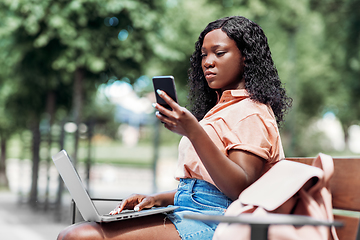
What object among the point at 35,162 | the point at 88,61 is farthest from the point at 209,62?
the point at 35,162

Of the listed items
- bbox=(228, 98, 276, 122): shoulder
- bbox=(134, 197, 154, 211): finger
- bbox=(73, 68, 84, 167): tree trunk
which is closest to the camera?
bbox=(228, 98, 276, 122): shoulder

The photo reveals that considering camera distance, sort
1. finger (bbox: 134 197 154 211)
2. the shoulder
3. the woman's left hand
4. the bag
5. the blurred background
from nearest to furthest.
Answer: the bag
the woman's left hand
the shoulder
finger (bbox: 134 197 154 211)
the blurred background

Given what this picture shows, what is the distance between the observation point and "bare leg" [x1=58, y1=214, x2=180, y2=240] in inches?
63.4

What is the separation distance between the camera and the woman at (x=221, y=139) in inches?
63.5

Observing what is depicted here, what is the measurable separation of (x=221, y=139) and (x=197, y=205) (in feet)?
1.00

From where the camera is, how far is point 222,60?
199 centimetres

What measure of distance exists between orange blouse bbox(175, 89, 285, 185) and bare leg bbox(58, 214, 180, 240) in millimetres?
276

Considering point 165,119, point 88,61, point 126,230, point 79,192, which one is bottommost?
point 126,230

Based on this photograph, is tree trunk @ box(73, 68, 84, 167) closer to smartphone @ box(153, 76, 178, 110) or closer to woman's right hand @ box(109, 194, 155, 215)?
woman's right hand @ box(109, 194, 155, 215)

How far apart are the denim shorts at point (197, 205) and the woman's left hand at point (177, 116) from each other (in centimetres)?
36

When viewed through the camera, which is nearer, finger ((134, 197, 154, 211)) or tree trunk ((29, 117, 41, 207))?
finger ((134, 197, 154, 211))

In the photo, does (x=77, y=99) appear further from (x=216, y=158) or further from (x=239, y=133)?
(x=216, y=158)

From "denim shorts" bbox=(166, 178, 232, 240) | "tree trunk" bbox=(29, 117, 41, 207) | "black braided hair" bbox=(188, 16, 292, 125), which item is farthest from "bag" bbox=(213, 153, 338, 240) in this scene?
"tree trunk" bbox=(29, 117, 41, 207)

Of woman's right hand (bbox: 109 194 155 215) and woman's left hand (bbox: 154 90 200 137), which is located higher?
woman's left hand (bbox: 154 90 200 137)
